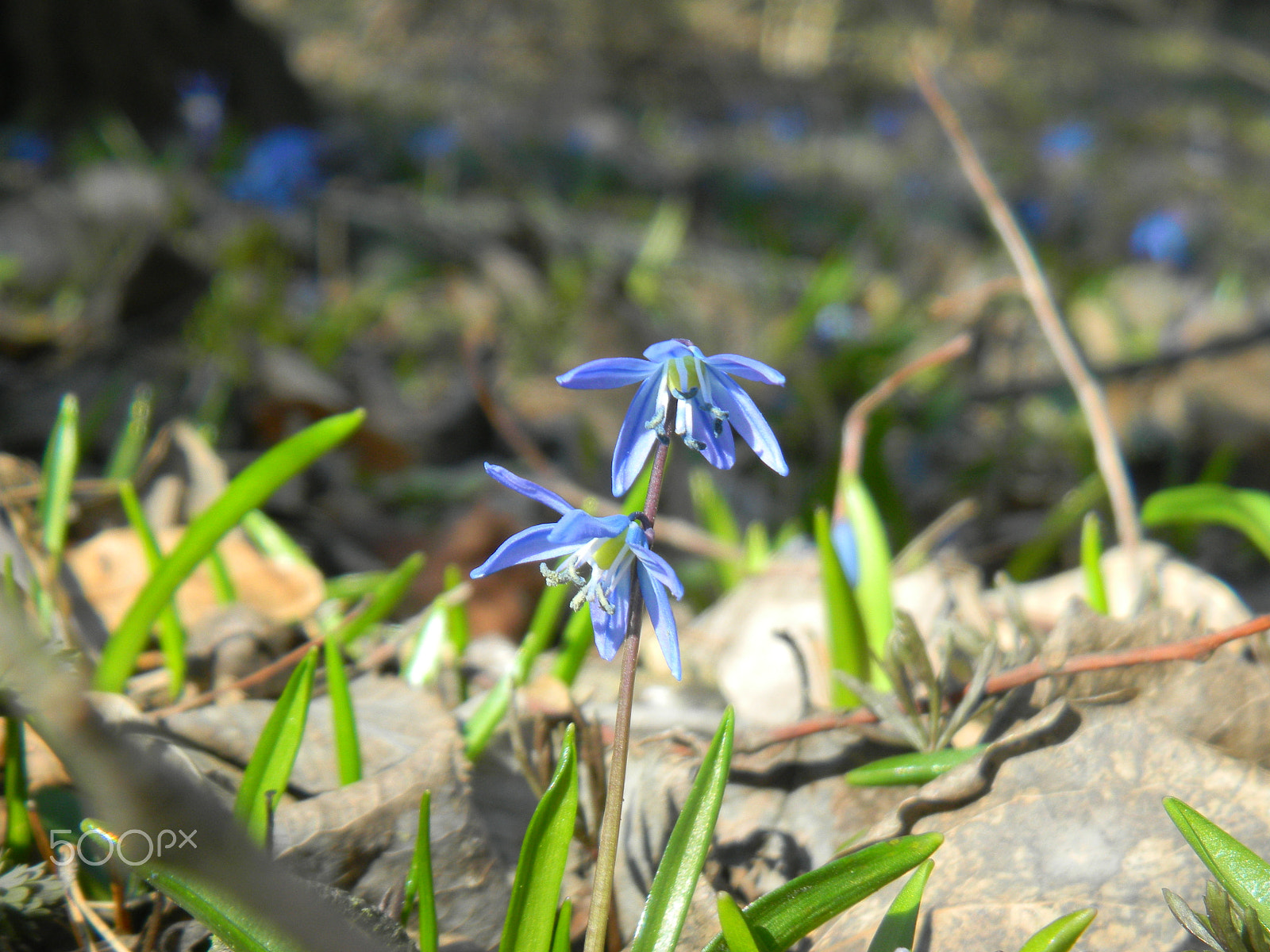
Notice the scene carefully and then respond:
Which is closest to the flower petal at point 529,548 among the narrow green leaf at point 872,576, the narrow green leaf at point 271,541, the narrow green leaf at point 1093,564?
the narrow green leaf at point 872,576

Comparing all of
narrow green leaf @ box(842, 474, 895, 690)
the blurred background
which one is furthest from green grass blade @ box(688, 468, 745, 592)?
narrow green leaf @ box(842, 474, 895, 690)

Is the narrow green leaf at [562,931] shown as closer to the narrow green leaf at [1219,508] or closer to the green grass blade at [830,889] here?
the green grass blade at [830,889]

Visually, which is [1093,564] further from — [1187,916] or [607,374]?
[607,374]

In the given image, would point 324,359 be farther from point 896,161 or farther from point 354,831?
point 896,161

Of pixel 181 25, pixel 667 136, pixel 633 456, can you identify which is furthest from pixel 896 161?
pixel 633 456

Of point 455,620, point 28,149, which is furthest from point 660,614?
point 28,149

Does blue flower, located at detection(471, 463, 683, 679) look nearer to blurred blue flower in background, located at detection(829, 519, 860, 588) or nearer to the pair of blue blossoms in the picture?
the pair of blue blossoms
